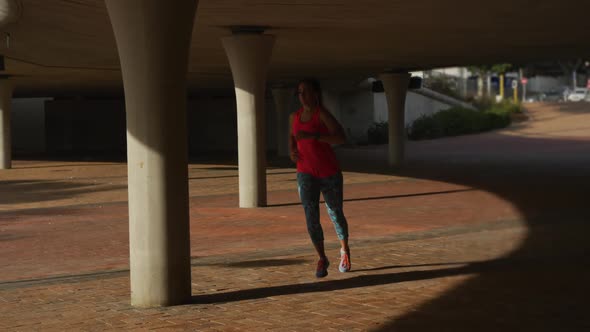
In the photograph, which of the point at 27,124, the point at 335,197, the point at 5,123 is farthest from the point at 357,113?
the point at 335,197

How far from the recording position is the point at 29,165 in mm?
34906

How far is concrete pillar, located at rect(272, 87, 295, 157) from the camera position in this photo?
37906 mm

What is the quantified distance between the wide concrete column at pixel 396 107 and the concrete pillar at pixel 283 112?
9.45 metres

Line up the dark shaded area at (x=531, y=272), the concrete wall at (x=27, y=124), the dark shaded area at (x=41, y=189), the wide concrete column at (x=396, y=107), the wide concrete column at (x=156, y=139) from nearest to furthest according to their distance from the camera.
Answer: the dark shaded area at (x=531, y=272)
the wide concrete column at (x=156, y=139)
the dark shaded area at (x=41, y=189)
the wide concrete column at (x=396, y=107)
the concrete wall at (x=27, y=124)

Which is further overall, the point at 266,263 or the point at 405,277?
the point at 266,263

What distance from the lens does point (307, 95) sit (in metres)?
8.61

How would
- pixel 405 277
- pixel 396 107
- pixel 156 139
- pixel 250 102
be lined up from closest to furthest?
pixel 156 139 < pixel 405 277 < pixel 250 102 < pixel 396 107

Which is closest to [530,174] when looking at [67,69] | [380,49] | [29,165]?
[380,49]

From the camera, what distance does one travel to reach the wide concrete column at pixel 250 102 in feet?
53.8

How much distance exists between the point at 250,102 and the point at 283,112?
21061mm

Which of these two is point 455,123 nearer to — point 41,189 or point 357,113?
point 357,113

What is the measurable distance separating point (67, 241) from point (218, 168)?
57.5ft

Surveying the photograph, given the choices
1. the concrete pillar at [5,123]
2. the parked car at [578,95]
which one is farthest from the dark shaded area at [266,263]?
the parked car at [578,95]

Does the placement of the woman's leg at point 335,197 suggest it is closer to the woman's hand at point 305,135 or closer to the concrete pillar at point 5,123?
the woman's hand at point 305,135
